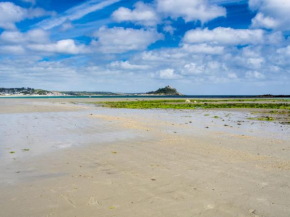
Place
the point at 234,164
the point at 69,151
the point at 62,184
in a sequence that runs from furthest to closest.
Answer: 1. the point at 69,151
2. the point at 234,164
3. the point at 62,184

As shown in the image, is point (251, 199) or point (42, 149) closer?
point (251, 199)

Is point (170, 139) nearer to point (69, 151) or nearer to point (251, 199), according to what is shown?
point (69, 151)

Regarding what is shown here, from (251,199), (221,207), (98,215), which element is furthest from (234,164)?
(98,215)

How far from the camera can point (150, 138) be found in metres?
13.0

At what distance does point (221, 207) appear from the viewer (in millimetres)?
5305

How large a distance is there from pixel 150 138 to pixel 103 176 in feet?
19.9

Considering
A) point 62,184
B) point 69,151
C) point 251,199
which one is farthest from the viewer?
point 69,151

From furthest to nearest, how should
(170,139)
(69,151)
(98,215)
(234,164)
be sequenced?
(170,139) < (69,151) < (234,164) < (98,215)

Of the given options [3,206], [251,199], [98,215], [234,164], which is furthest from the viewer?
[234,164]

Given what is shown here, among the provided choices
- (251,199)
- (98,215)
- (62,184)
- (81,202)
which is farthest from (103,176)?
(251,199)

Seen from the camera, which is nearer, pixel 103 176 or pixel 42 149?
pixel 103 176

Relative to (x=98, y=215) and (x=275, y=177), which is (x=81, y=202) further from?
(x=275, y=177)

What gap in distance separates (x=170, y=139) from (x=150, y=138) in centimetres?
104

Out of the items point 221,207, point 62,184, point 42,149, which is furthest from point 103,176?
point 42,149
